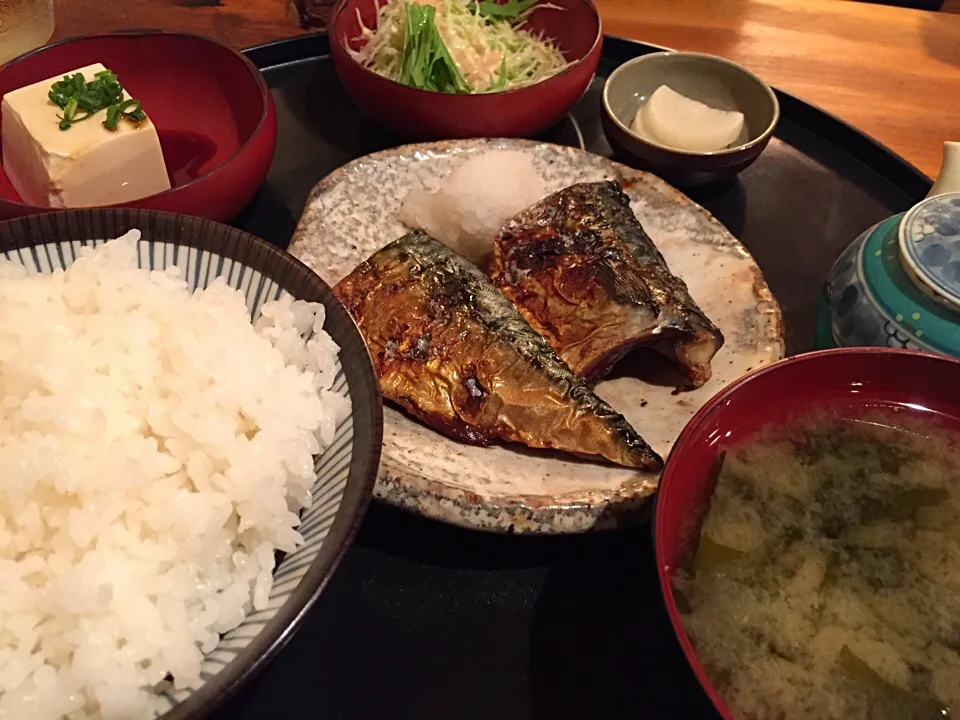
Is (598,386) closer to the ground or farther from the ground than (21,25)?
closer to the ground

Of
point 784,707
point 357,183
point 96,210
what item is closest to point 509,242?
point 357,183

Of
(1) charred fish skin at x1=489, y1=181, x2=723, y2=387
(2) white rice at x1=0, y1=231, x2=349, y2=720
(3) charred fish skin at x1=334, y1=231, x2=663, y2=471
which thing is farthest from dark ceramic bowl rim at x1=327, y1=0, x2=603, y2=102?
(2) white rice at x1=0, y1=231, x2=349, y2=720

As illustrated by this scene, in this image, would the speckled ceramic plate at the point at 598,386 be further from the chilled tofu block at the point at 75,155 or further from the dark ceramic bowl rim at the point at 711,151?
the chilled tofu block at the point at 75,155

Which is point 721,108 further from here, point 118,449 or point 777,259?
point 118,449

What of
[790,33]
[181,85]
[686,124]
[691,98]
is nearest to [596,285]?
[686,124]

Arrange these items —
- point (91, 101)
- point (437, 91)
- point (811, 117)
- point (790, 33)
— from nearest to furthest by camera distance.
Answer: point (91, 101), point (437, 91), point (811, 117), point (790, 33)

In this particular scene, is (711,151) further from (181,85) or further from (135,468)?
(135,468)

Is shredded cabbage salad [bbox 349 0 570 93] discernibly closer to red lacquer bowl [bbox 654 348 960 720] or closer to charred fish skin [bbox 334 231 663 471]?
charred fish skin [bbox 334 231 663 471]
